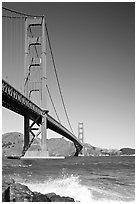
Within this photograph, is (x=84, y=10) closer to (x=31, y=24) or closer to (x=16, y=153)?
(x=31, y=24)

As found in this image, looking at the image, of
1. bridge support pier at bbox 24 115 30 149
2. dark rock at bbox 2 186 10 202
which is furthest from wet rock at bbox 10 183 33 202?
bridge support pier at bbox 24 115 30 149

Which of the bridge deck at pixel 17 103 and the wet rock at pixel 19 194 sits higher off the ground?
the bridge deck at pixel 17 103

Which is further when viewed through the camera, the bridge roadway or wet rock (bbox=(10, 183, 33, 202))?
the bridge roadway

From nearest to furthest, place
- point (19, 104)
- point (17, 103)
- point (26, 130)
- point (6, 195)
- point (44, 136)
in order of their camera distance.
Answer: point (6, 195) < point (17, 103) < point (19, 104) < point (26, 130) < point (44, 136)

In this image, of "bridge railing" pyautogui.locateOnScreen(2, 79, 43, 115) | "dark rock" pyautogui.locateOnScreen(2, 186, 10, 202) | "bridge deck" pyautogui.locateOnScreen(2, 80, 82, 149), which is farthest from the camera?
"bridge deck" pyautogui.locateOnScreen(2, 80, 82, 149)

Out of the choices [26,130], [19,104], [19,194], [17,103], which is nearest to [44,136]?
[26,130]

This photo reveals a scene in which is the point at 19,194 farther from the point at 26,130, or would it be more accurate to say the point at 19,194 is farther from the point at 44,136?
the point at 44,136

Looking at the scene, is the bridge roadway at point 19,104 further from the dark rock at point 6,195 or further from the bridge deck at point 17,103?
the dark rock at point 6,195

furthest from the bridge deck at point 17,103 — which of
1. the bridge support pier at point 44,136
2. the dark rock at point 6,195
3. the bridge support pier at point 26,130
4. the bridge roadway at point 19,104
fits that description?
the dark rock at point 6,195

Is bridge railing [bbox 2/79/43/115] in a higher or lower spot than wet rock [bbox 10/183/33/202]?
higher

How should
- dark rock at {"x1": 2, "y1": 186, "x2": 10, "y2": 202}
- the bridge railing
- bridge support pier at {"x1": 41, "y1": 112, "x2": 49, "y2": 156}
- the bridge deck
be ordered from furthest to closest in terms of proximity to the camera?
1. bridge support pier at {"x1": 41, "y1": 112, "x2": 49, "y2": 156}
2. the bridge deck
3. the bridge railing
4. dark rock at {"x1": 2, "y1": 186, "x2": 10, "y2": 202}

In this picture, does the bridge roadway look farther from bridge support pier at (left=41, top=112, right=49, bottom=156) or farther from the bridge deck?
bridge support pier at (left=41, top=112, right=49, bottom=156)

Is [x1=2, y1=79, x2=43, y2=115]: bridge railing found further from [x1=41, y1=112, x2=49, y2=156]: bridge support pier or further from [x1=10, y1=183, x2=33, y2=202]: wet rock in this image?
[x1=10, y1=183, x2=33, y2=202]: wet rock
